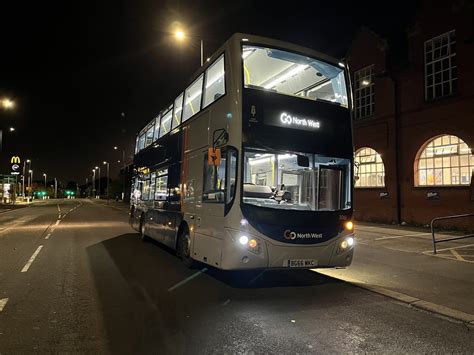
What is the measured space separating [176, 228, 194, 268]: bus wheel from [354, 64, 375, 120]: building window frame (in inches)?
702

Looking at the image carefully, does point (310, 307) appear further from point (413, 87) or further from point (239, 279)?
point (413, 87)

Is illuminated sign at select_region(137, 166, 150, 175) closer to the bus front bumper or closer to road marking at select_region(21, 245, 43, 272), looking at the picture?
road marking at select_region(21, 245, 43, 272)

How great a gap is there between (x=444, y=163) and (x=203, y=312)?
674 inches

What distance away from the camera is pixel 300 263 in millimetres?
7234

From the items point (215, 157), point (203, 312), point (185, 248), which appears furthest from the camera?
point (185, 248)

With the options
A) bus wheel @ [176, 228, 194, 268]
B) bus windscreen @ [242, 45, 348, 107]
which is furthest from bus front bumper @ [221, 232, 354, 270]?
bus windscreen @ [242, 45, 348, 107]

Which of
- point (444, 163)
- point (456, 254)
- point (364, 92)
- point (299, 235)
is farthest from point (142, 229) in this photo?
point (364, 92)

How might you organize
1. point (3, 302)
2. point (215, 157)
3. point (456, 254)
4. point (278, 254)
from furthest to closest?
1. point (456, 254)
2. point (215, 157)
3. point (278, 254)
4. point (3, 302)

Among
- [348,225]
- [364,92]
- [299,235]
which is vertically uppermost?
[364,92]

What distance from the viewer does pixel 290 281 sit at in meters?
8.35

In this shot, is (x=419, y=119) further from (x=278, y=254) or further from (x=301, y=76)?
(x=278, y=254)

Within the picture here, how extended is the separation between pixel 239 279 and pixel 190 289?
1336 mm

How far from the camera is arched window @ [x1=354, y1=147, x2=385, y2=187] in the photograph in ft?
77.2

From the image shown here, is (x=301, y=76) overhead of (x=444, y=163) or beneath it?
overhead
